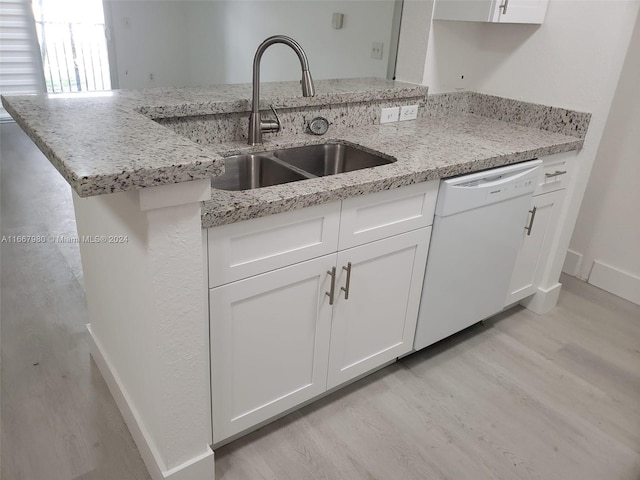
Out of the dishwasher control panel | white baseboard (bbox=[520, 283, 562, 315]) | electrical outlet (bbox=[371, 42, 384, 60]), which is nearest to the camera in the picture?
the dishwasher control panel

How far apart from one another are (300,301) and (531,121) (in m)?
1.57

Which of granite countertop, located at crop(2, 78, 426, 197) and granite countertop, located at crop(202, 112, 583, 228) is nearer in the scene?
granite countertop, located at crop(2, 78, 426, 197)

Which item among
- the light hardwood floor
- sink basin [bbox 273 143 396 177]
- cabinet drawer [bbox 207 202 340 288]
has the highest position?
sink basin [bbox 273 143 396 177]

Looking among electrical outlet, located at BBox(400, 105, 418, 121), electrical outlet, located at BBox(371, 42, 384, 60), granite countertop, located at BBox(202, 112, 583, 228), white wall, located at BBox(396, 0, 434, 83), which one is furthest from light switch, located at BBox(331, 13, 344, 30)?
electrical outlet, located at BBox(400, 105, 418, 121)

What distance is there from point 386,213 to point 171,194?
2.57ft

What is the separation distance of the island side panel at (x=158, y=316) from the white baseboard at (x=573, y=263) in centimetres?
237

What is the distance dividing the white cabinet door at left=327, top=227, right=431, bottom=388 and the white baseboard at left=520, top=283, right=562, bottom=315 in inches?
36.7

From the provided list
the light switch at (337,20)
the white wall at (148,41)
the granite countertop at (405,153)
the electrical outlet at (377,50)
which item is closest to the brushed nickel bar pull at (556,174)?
the granite countertop at (405,153)

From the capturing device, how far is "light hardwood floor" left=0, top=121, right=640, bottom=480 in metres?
1.61

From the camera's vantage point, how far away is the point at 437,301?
6.46 feet

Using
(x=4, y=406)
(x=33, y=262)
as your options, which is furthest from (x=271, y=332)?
(x=33, y=262)

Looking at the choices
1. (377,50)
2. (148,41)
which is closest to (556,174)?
(377,50)

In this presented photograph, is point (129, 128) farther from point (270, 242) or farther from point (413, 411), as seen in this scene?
point (413, 411)

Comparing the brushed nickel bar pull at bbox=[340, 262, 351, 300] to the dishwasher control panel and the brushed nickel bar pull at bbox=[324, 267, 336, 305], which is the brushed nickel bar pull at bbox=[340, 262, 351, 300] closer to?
the brushed nickel bar pull at bbox=[324, 267, 336, 305]
